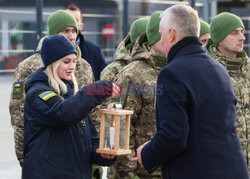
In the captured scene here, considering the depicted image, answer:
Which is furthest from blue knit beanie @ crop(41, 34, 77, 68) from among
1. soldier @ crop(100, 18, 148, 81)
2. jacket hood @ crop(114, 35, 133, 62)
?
jacket hood @ crop(114, 35, 133, 62)

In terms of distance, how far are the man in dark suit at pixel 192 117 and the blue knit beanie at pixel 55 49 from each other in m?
0.86

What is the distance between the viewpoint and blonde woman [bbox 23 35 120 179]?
336 centimetres

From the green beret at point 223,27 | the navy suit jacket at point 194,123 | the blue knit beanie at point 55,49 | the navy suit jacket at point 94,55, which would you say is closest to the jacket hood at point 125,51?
the navy suit jacket at point 94,55

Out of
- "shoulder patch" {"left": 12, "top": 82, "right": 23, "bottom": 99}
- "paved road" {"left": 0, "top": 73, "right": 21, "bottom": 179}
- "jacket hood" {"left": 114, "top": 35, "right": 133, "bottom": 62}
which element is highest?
"jacket hood" {"left": 114, "top": 35, "right": 133, "bottom": 62}

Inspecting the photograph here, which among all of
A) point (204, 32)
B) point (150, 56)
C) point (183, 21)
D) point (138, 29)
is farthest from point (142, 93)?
point (204, 32)

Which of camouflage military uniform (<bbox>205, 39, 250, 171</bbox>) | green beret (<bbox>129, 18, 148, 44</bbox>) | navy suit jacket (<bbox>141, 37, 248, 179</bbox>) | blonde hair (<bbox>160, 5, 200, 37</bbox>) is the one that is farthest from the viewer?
green beret (<bbox>129, 18, 148, 44</bbox>)

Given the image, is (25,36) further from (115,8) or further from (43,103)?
(43,103)

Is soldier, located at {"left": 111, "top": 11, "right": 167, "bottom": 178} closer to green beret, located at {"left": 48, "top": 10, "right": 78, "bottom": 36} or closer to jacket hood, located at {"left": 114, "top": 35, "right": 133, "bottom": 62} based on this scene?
green beret, located at {"left": 48, "top": 10, "right": 78, "bottom": 36}

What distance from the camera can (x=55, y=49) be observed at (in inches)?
142

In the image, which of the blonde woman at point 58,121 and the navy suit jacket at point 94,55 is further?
the navy suit jacket at point 94,55

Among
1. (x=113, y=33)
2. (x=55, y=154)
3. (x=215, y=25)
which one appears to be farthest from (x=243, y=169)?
(x=113, y=33)

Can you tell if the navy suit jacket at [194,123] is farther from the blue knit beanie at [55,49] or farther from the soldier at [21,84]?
the soldier at [21,84]

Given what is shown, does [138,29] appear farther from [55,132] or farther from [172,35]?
[172,35]

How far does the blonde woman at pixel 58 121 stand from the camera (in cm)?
336
